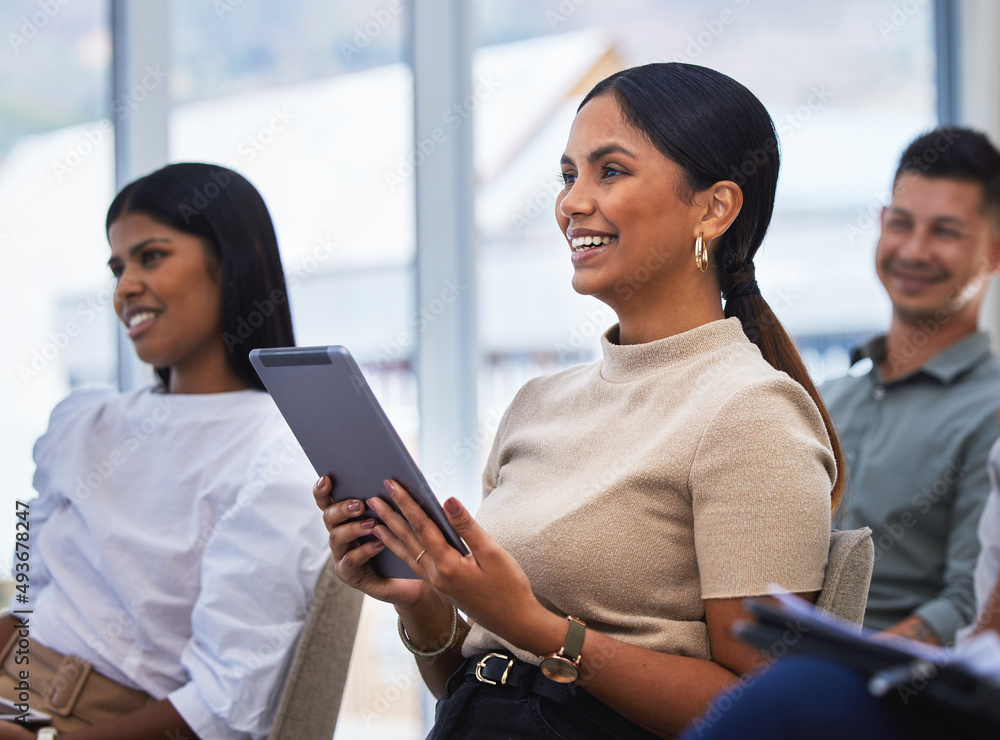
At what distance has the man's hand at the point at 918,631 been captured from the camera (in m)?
1.96

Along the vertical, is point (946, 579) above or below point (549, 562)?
below

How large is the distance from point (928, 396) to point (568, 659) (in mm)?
1547

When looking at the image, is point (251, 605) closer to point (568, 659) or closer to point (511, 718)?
point (511, 718)

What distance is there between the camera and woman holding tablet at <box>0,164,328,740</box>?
1.57 meters

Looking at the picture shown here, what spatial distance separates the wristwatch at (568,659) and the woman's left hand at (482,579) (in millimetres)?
12

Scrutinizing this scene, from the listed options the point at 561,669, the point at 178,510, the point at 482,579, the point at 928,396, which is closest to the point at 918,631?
the point at 928,396

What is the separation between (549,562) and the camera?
4.10 ft

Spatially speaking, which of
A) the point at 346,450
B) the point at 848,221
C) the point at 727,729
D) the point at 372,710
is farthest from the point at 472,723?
the point at 848,221

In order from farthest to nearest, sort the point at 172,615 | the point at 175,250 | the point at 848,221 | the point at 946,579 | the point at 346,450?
the point at 848,221 < the point at 946,579 < the point at 175,250 < the point at 172,615 < the point at 346,450

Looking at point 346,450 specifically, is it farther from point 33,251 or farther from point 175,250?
point 33,251

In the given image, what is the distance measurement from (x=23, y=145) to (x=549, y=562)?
1907 millimetres

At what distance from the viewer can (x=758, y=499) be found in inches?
43.9

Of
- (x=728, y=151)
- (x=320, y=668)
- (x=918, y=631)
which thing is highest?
(x=728, y=151)

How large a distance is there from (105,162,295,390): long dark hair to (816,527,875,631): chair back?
1.14m
